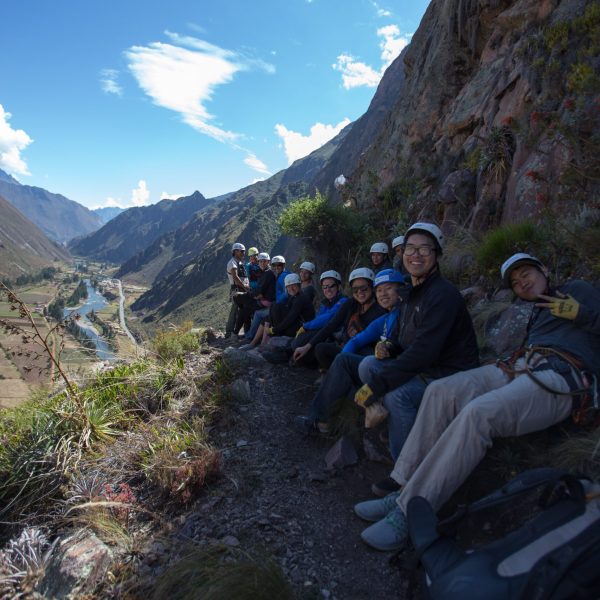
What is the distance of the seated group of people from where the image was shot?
2.73 m

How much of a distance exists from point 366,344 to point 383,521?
2.04 meters

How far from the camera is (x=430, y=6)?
16953mm

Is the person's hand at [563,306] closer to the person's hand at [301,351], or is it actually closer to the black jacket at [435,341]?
the black jacket at [435,341]

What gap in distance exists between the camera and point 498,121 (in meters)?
9.02

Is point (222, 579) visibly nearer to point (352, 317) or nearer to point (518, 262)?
point (518, 262)

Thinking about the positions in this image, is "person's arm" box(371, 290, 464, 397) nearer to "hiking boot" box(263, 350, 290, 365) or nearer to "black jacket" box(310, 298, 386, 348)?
"black jacket" box(310, 298, 386, 348)

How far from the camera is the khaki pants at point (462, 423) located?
2.69m

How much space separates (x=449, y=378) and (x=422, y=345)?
33cm

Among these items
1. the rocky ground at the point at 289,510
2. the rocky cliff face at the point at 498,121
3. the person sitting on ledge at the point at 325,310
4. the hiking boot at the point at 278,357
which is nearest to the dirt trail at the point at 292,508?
the rocky ground at the point at 289,510

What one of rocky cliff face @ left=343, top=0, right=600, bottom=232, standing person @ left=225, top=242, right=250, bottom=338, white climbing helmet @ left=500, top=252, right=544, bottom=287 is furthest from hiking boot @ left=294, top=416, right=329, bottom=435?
standing person @ left=225, top=242, right=250, bottom=338

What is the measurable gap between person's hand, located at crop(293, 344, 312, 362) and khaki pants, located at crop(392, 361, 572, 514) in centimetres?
278

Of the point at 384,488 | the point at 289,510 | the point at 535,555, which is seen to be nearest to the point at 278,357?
the point at 289,510

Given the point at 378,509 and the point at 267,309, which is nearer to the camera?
the point at 378,509

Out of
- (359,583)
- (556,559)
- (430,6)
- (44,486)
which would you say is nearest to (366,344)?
(359,583)
